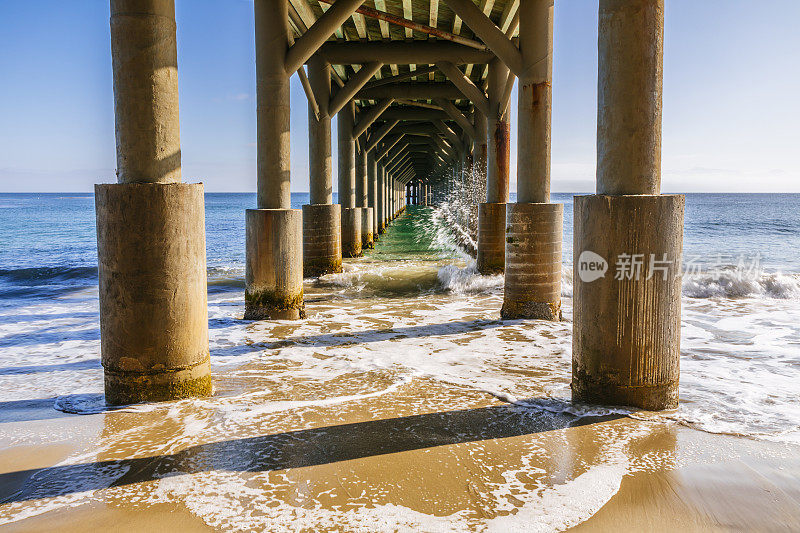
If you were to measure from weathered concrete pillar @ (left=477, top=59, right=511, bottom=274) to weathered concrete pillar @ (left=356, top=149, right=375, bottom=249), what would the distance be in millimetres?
8151

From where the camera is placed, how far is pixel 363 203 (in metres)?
19.1

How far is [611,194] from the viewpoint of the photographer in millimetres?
3527

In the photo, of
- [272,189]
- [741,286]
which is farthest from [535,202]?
[741,286]

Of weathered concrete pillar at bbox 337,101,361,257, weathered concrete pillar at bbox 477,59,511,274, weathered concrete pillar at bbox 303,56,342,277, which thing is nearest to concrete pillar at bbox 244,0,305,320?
weathered concrete pillar at bbox 303,56,342,277

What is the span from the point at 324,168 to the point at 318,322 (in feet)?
15.3

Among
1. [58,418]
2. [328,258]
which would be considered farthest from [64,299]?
[58,418]

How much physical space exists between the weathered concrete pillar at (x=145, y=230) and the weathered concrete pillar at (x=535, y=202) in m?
4.04

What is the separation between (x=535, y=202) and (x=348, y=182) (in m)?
8.91

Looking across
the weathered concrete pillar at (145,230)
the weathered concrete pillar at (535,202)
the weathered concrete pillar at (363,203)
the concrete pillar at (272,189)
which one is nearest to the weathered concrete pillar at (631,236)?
the weathered concrete pillar at (145,230)

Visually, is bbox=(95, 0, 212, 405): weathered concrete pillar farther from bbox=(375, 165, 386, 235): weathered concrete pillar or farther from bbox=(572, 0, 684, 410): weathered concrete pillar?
bbox=(375, 165, 386, 235): weathered concrete pillar

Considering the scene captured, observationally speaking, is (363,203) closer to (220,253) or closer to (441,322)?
(220,253)

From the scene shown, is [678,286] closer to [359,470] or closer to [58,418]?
[359,470]

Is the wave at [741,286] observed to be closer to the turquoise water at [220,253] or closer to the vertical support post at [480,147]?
the vertical support post at [480,147]

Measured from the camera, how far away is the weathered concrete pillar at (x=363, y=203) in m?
18.3
